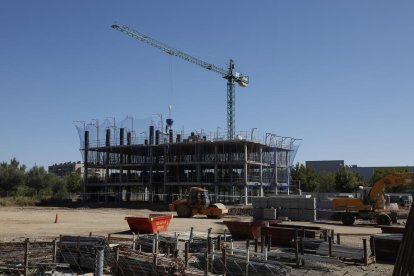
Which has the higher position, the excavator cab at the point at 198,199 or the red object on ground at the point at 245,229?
the excavator cab at the point at 198,199

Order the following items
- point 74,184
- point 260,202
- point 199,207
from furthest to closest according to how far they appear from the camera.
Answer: point 74,184 → point 199,207 → point 260,202

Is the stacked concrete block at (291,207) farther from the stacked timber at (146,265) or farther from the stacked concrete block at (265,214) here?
the stacked timber at (146,265)

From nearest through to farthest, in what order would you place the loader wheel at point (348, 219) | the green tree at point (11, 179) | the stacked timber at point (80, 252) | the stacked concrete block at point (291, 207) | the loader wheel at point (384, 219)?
the stacked timber at point (80, 252), the loader wheel at point (384, 219), the loader wheel at point (348, 219), the stacked concrete block at point (291, 207), the green tree at point (11, 179)

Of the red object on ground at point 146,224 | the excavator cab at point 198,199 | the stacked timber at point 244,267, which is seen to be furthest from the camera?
the excavator cab at point 198,199

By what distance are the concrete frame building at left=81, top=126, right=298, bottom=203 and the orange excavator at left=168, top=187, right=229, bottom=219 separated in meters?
18.5

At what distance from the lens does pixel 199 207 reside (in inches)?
1500

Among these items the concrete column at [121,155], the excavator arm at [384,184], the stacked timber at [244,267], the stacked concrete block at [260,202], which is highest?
the concrete column at [121,155]

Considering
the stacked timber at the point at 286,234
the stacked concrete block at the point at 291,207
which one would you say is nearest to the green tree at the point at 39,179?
the stacked concrete block at the point at 291,207

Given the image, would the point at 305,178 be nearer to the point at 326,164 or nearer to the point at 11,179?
the point at 11,179

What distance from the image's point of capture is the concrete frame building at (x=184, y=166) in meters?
61.2

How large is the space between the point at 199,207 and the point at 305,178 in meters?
47.9

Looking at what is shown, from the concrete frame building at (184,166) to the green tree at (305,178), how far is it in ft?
42.9

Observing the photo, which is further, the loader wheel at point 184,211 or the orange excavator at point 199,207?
the loader wheel at point 184,211

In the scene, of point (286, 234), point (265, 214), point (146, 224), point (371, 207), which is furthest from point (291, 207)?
point (286, 234)
